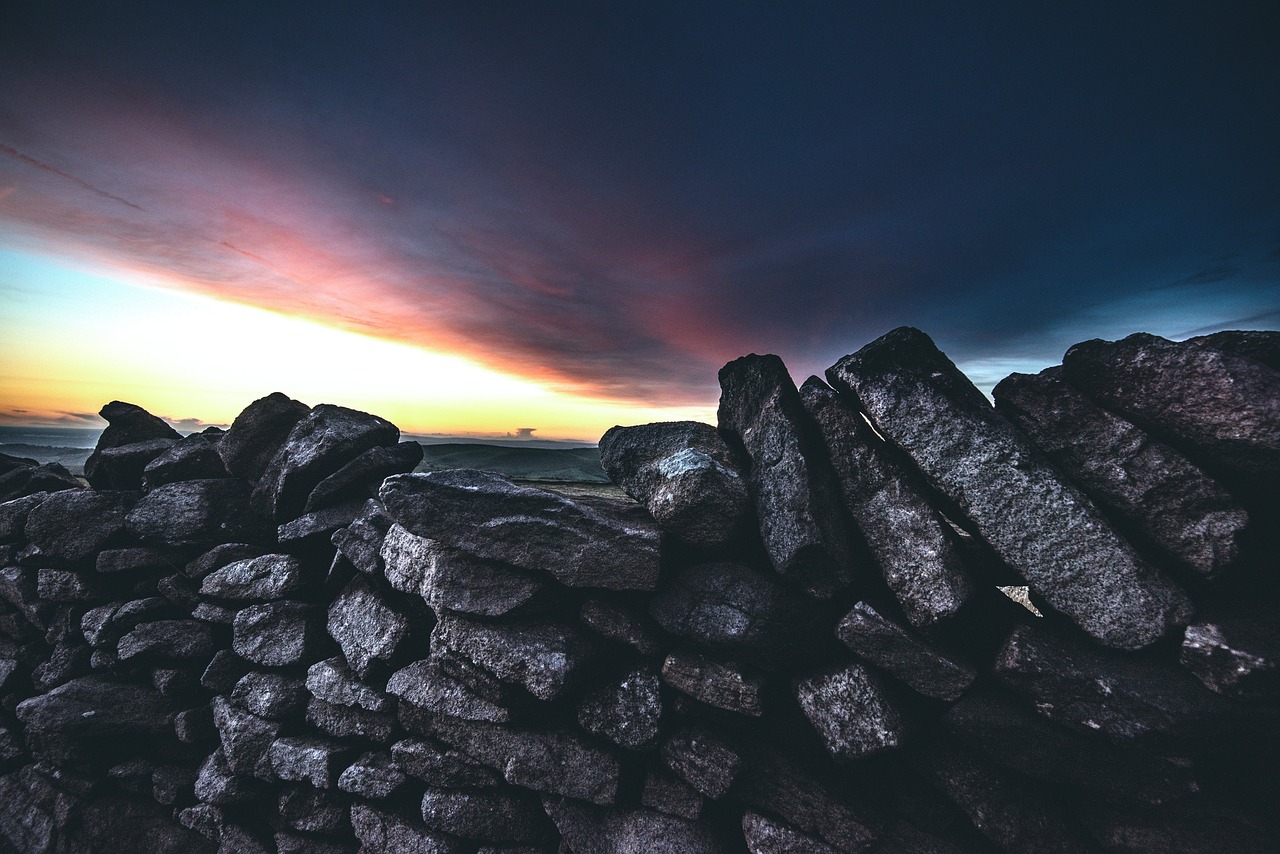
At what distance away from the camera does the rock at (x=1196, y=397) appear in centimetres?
378

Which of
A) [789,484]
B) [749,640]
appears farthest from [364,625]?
[789,484]

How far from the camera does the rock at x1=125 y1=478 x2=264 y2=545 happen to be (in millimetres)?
8477

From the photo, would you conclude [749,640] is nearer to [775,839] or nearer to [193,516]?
[775,839]

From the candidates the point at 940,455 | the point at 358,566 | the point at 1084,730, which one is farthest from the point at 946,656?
the point at 358,566

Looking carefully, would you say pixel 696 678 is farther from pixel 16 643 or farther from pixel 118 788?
pixel 16 643

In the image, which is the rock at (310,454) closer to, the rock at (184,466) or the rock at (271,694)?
the rock at (184,466)

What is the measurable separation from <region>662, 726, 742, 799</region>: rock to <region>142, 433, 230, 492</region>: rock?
9.49 metres

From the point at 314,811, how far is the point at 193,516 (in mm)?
5251

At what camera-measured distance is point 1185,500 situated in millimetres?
4043

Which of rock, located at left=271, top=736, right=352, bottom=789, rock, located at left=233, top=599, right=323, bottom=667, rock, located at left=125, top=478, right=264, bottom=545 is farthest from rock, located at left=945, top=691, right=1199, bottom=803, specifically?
rock, located at left=125, top=478, right=264, bottom=545

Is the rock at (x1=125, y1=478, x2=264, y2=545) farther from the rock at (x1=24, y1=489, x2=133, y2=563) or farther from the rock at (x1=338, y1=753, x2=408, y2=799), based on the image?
the rock at (x1=338, y1=753, x2=408, y2=799)

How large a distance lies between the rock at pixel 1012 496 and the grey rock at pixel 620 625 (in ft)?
11.0

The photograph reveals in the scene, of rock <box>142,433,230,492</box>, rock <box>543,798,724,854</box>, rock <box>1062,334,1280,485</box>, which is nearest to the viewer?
rock <box>1062,334,1280,485</box>

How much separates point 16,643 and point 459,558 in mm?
10324
